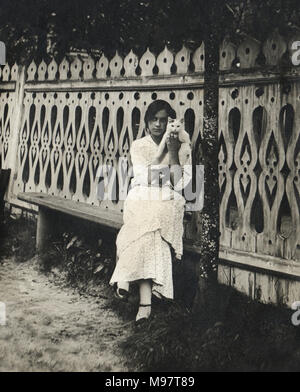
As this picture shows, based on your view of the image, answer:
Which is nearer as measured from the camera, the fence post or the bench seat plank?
the bench seat plank

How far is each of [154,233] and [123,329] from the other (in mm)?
776

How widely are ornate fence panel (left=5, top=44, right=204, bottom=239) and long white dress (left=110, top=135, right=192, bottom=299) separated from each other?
552mm

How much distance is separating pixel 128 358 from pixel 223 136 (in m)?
1.88

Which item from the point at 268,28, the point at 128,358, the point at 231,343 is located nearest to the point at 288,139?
the point at 268,28

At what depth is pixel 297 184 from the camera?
3879 mm

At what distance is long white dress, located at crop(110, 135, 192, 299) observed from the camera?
13.2ft

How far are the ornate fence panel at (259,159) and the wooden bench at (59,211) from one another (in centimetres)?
43

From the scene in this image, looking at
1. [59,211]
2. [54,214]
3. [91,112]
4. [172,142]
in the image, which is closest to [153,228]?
[172,142]

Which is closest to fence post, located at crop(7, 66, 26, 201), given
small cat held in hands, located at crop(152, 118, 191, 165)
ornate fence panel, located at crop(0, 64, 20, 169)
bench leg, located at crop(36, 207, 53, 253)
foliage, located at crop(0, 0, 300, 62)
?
ornate fence panel, located at crop(0, 64, 20, 169)

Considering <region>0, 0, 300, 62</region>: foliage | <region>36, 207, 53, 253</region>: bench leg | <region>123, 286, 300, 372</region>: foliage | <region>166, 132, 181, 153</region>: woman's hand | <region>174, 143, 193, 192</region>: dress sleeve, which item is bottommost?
<region>123, 286, 300, 372</region>: foliage

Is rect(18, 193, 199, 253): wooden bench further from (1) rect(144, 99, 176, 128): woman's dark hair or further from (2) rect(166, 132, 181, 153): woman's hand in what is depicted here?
(1) rect(144, 99, 176, 128): woman's dark hair

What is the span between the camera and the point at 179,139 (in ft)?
13.6

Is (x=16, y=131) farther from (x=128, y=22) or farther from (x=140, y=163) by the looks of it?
(x=140, y=163)

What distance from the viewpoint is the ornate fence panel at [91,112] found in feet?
14.6
